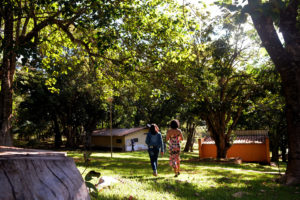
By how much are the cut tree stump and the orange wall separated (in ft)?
79.8

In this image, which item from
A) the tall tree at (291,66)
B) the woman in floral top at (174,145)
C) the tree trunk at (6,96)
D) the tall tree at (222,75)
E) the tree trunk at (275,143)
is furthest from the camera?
the tree trunk at (275,143)

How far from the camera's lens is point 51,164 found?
61.1 inches

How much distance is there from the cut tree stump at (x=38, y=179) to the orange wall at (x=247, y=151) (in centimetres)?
2432

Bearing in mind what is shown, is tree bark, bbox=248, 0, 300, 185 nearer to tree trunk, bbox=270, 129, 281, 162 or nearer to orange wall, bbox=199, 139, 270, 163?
orange wall, bbox=199, 139, 270, 163

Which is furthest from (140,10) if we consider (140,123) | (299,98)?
(140,123)

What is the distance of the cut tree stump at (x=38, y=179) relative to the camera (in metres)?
1.29

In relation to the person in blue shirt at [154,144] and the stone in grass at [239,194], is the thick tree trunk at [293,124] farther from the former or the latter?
the person in blue shirt at [154,144]

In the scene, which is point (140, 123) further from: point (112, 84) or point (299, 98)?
point (299, 98)

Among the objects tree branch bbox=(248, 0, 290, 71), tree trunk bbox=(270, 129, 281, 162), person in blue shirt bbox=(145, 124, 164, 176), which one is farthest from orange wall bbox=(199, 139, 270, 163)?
tree branch bbox=(248, 0, 290, 71)

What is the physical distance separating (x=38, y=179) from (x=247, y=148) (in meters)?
26.8

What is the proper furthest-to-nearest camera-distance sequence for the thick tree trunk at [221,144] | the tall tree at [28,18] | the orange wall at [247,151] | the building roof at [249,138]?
the building roof at [249,138], the orange wall at [247,151], the thick tree trunk at [221,144], the tall tree at [28,18]

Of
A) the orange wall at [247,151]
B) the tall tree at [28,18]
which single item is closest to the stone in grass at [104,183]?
the tall tree at [28,18]

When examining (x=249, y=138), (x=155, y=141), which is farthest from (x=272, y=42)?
(x=249, y=138)

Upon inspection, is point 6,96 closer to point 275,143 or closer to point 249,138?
point 249,138
